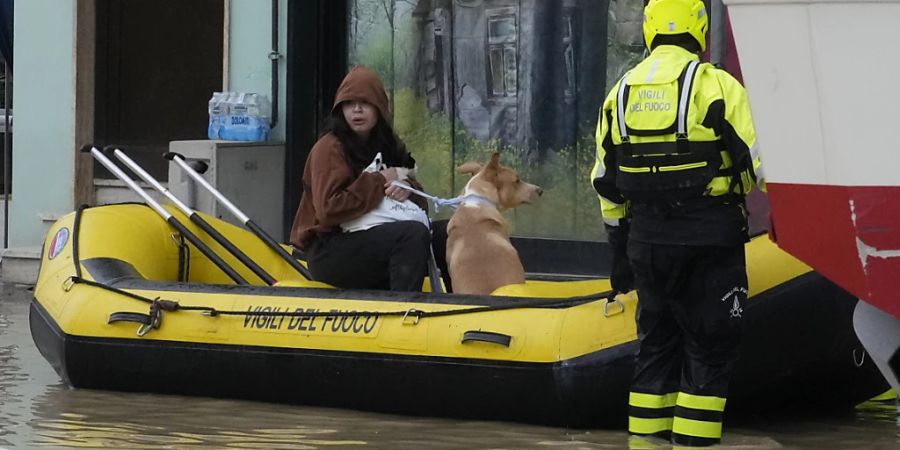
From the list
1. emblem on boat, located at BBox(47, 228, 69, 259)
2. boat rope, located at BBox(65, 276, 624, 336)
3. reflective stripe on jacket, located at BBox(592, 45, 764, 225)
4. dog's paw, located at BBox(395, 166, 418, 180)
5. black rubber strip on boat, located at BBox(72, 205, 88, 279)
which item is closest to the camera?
reflective stripe on jacket, located at BBox(592, 45, 764, 225)

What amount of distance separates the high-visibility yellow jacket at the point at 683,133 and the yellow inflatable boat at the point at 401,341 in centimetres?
63

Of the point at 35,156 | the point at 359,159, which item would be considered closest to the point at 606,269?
the point at 359,159

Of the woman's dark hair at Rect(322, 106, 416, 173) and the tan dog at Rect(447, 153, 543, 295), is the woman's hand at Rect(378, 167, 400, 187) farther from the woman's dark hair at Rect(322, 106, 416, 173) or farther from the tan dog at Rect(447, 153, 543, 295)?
the tan dog at Rect(447, 153, 543, 295)

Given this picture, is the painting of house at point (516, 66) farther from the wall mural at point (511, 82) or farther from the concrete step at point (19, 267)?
the concrete step at point (19, 267)

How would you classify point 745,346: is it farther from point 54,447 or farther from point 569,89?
point 569,89

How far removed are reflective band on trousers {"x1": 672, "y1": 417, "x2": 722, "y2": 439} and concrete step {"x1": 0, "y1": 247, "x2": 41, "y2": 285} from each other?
6623 millimetres

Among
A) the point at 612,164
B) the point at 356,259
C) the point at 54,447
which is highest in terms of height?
the point at 612,164

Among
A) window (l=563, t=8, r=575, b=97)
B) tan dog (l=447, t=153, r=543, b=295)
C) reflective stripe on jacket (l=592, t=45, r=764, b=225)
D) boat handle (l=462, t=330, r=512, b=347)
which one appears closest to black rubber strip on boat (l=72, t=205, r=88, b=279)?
tan dog (l=447, t=153, r=543, b=295)

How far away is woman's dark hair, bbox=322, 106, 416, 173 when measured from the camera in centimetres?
760

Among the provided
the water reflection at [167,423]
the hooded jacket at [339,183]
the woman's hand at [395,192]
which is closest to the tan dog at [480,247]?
the woman's hand at [395,192]

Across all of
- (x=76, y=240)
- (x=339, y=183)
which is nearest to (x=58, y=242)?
(x=76, y=240)

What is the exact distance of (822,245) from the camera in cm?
502

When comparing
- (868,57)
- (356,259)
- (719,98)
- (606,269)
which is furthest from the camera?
(606,269)

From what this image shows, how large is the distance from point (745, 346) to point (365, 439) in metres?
1.47
